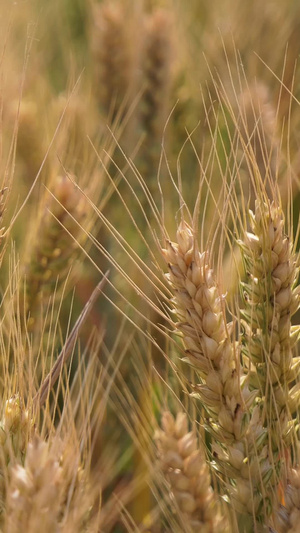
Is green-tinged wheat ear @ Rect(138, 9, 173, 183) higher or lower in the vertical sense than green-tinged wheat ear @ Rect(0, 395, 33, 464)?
higher

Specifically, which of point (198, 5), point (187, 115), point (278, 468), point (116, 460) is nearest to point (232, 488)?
point (278, 468)

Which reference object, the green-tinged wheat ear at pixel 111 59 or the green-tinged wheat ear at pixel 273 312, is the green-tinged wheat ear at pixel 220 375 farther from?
the green-tinged wheat ear at pixel 111 59

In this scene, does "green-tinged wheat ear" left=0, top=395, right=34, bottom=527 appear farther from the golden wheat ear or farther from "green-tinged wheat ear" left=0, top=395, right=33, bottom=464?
the golden wheat ear

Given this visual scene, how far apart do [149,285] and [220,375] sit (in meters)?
0.50

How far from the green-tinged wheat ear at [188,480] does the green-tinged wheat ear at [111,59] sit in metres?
0.91

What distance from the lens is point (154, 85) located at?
147 centimetres

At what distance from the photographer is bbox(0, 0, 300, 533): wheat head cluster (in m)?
0.77

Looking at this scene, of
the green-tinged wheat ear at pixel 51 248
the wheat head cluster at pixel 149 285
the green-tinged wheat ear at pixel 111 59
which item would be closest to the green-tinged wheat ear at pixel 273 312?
the wheat head cluster at pixel 149 285

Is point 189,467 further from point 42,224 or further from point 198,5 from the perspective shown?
point 198,5

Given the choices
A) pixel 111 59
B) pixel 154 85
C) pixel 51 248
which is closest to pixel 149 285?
pixel 51 248

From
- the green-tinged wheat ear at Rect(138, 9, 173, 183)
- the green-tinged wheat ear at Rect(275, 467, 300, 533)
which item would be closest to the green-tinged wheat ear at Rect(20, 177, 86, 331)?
the green-tinged wheat ear at Rect(138, 9, 173, 183)

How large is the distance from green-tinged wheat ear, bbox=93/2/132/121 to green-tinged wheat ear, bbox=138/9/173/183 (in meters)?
0.09

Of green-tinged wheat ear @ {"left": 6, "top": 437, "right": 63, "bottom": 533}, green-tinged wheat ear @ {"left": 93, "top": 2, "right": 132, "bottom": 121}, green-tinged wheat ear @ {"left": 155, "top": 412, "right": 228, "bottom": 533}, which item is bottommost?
green-tinged wheat ear @ {"left": 155, "top": 412, "right": 228, "bottom": 533}

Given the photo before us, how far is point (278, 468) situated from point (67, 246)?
0.53 m
